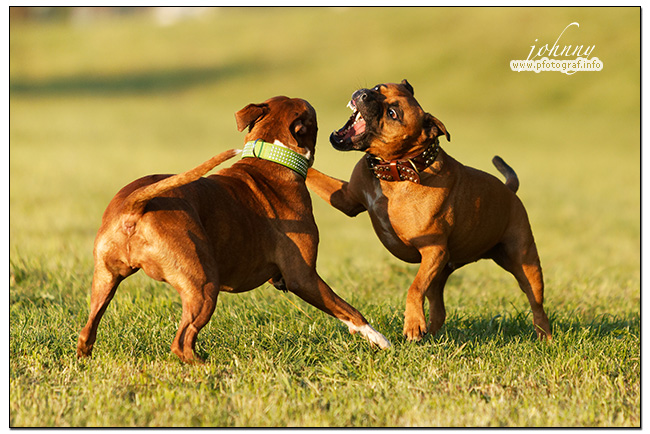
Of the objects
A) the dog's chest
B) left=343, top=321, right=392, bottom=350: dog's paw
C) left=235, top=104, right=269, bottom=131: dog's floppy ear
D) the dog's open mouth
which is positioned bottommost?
left=343, top=321, right=392, bottom=350: dog's paw

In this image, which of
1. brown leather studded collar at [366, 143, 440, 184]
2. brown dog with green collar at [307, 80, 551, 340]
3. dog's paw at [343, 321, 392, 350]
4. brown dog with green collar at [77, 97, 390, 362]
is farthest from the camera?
brown leather studded collar at [366, 143, 440, 184]

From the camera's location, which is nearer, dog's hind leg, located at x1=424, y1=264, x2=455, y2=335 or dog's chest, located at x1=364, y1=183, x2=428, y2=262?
dog's chest, located at x1=364, y1=183, x2=428, y2=262

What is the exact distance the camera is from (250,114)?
196 inches

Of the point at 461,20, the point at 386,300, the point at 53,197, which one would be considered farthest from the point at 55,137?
the point at 461,20

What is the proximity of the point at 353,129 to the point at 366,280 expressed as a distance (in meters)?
2.88

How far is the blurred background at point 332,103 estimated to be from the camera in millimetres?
13516

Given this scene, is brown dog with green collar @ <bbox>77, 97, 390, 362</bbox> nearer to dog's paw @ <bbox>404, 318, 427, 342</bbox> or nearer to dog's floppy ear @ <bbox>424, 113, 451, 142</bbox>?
dog's paw @ <bbox>404, 318, 427, 342</bbox>

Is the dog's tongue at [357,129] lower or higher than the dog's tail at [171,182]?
higher

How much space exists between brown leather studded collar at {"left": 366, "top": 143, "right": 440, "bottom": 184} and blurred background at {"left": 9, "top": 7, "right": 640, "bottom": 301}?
80 cm

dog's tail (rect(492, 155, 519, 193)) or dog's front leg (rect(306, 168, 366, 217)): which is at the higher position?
dog's tail (rect(492, 155, 519, 193))

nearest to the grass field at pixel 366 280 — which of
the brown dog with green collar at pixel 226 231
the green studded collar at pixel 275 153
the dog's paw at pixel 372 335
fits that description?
the dog's paw at pixel 372 335

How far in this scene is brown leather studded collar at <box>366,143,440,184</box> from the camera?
5301 mm

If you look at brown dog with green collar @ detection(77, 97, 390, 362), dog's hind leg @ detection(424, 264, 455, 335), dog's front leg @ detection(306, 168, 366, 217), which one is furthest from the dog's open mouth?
dog's hind leg @ detection(424, 264, 455, 335)

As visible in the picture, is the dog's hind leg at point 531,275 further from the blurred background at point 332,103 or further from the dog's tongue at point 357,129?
the blurred background at point 332,103
